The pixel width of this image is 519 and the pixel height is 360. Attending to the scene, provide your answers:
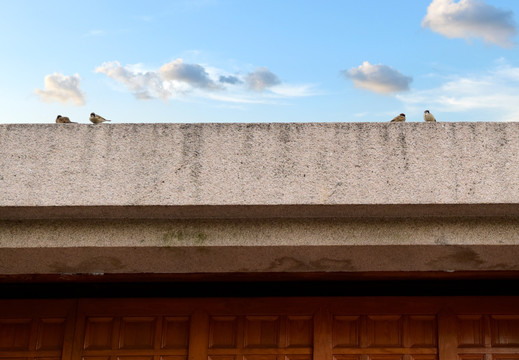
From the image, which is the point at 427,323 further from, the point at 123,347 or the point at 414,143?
the point at 123,347

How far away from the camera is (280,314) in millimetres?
4441

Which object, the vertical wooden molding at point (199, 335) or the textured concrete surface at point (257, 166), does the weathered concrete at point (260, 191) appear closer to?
the textured concrete surface at point (257, 166)

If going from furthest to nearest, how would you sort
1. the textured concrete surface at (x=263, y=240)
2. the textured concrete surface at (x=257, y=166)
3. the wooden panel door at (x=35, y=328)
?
the wooden panel door at (x=35, y=328)
the textured concrete surface at (x=263, y=240)
the textured concrete surface at (x=257, y=166)

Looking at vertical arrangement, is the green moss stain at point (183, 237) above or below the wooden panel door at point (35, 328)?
above

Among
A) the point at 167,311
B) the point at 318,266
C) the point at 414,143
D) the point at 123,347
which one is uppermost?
the point at 414,143

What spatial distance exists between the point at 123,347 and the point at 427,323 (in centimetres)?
225

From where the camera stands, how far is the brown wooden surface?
4344 millimetres

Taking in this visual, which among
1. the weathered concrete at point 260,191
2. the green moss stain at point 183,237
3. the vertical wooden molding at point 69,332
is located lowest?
the vertical wooden molding at point 69,332

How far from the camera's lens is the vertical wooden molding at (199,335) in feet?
14.3

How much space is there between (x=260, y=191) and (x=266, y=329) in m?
1.42

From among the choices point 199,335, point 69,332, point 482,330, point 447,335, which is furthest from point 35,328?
point 482,330

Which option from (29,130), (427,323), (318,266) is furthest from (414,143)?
(29,130)

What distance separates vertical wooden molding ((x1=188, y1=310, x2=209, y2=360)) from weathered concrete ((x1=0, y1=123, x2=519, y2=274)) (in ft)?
2.70

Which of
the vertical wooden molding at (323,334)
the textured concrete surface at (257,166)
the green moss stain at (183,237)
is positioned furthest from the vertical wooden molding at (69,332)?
the vertical wooden molding at (323,334)
